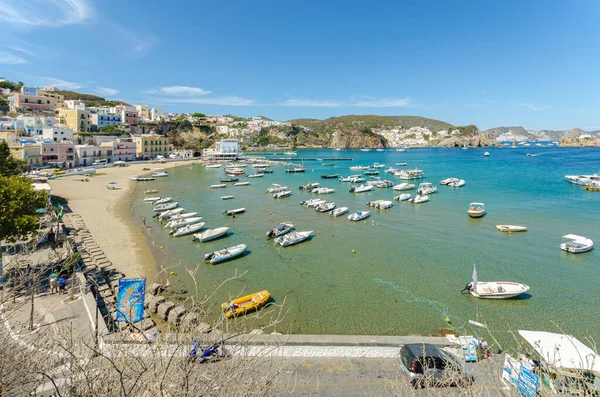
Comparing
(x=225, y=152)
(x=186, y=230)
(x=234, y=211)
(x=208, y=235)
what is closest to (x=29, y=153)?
(x=234, y=211)

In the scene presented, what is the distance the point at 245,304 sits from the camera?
15.3 metres

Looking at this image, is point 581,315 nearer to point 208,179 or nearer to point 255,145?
point 208,179

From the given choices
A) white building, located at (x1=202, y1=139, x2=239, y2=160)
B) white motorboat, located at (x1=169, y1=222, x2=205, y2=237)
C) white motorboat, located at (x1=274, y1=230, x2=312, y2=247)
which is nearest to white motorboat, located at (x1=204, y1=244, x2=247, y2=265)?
white motorboat, located at (x1=274, y1=230, x2=312, y2=247)

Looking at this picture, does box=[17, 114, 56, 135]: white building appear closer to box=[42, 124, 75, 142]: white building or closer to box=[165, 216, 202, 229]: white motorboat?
box=[42, 124, 75, 142]: white building

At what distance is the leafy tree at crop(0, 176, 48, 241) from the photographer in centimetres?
1408

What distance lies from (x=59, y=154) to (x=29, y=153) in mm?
5585

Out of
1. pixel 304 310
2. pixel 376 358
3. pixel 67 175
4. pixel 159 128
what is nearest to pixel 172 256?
pixel 304 310

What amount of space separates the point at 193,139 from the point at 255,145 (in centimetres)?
4988

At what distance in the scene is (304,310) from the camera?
1568 centimetres

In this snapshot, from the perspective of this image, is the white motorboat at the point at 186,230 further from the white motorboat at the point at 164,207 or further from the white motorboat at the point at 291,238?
the white motorboat at the point at 164,207

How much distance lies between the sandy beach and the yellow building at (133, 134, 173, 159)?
29.7m

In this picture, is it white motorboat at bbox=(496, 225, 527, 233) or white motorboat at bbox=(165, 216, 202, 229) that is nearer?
white motorboat at bbox=(496, 225, 527, 233)

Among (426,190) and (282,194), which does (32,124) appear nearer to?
(282,194)

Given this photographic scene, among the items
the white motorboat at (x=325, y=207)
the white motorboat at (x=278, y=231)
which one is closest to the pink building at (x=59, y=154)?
the white motorboat at (x=325, y=207)
